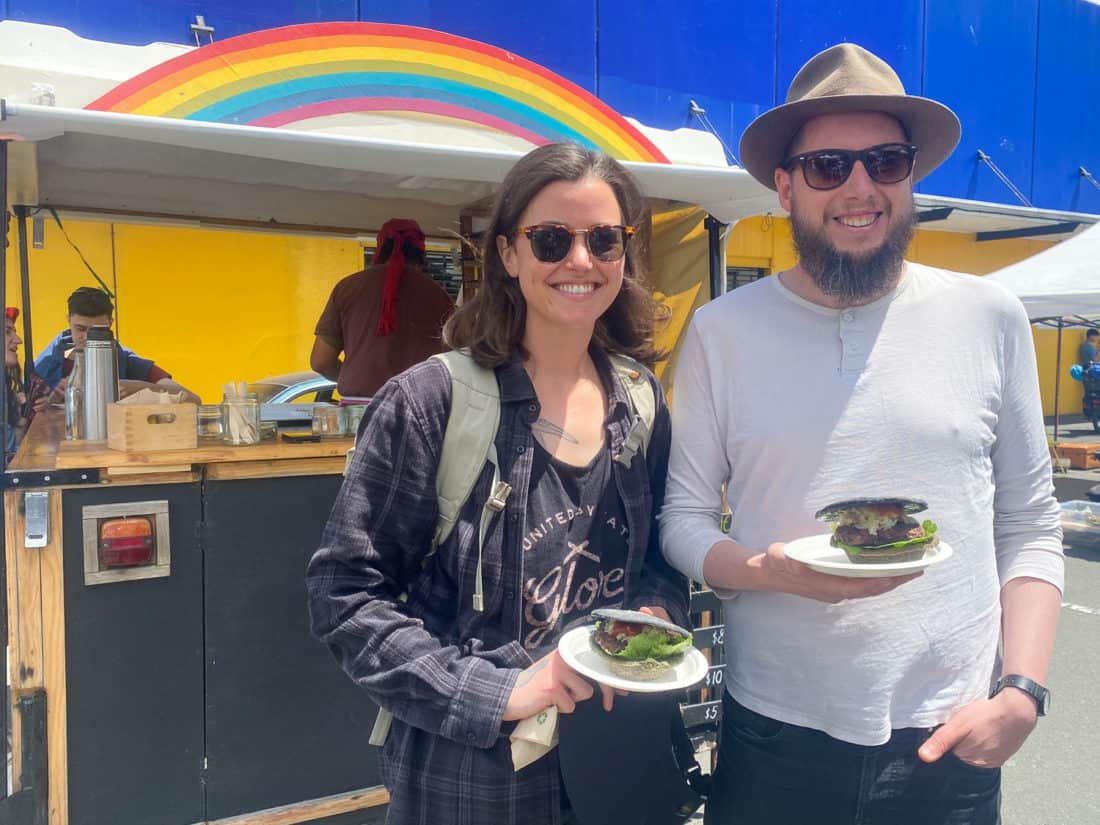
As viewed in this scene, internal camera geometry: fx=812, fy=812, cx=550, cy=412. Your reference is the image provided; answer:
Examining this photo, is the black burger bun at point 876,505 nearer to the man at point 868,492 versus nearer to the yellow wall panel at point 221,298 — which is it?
the man at point 868,492

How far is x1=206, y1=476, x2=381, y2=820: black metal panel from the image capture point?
A: 2871mm

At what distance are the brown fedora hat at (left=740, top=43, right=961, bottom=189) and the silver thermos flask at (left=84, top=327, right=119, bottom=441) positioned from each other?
240 cm

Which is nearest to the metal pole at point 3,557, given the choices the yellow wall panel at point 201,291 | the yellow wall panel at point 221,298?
the yellow wall panel at point 201,291

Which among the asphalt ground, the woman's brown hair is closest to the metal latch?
the woman's brown hair

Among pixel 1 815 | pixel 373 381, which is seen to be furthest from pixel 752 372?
pixel 373 381

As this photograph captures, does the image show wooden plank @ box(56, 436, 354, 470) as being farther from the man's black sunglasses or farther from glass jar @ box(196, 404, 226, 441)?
the man's black sunglasses

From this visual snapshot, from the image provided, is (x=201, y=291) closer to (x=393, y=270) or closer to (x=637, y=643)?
(x=393, y=270)

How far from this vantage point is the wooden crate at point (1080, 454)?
36.2 feet

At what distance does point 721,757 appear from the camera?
188 centimetres

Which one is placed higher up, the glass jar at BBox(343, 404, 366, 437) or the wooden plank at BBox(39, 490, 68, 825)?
the glass jar at BBox(343, 404, 366, 437)

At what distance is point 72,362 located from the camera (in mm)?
5535

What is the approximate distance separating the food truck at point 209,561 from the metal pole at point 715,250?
688 mm

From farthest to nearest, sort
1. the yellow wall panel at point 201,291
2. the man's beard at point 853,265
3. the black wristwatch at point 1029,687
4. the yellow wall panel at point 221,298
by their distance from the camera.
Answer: the yellow wall panel at point 221,298
the yellow wall panel at point 201,291
the man's beard at point 853,265
the black wristwatch at point 1029,687

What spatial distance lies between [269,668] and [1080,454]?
11.7 meters
